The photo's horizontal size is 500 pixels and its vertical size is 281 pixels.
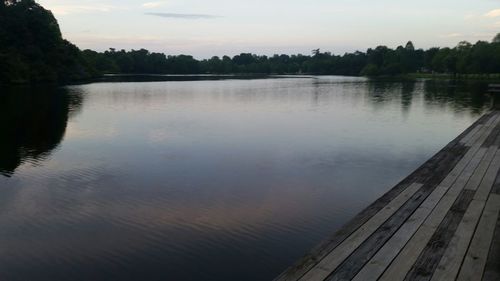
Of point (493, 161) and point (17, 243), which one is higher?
point (493, 161)

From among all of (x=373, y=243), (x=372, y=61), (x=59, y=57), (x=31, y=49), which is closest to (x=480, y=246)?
(x=373, y=243)

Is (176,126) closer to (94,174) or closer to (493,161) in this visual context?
(94,174)

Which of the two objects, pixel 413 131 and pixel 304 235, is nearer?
pixel 304 235

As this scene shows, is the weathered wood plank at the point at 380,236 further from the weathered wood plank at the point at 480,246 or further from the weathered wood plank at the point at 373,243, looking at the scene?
the weathered wood plank at the point at 480,246

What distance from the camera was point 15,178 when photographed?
47.4 ft

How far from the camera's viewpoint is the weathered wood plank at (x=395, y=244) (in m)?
5.73

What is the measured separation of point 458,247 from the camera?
6.45m

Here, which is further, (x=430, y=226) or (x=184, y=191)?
(x=184, y=191)

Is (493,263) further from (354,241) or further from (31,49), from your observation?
(31,49)

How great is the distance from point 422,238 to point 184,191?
771cm

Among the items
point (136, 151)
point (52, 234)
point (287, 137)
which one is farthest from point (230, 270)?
point (287, 137)

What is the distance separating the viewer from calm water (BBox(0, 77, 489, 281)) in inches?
335

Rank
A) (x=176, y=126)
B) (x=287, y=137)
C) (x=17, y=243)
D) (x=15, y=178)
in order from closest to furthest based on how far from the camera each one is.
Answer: (x=17, y=243), (x=15, y=178), (x=287, y=137), (x=176, y=126)

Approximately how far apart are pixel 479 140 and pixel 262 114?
65.8 feet
